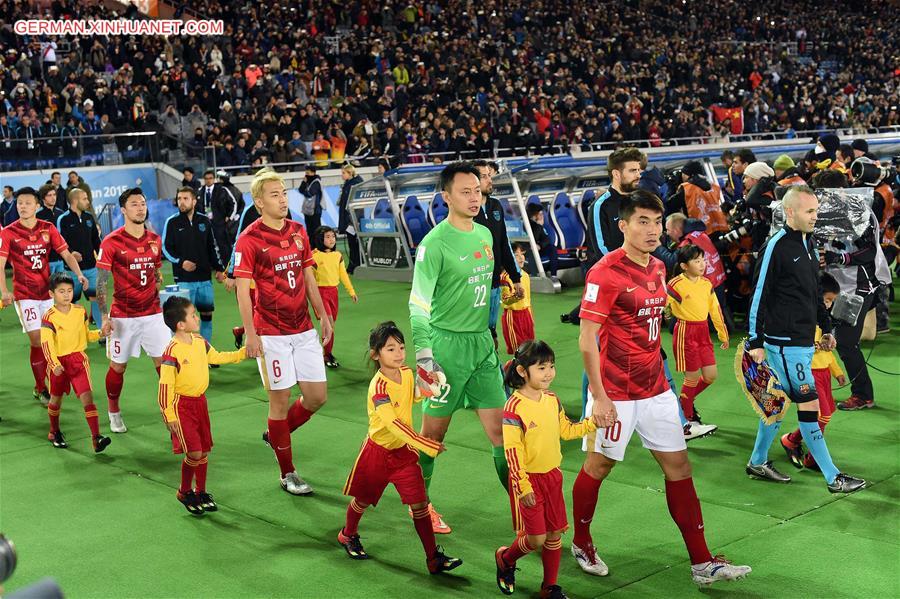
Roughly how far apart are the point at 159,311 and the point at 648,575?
5130mm

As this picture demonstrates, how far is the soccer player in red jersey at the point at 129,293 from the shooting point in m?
8.66

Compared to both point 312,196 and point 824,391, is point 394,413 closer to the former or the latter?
point 824,391

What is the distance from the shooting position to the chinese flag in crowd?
33.8 metres

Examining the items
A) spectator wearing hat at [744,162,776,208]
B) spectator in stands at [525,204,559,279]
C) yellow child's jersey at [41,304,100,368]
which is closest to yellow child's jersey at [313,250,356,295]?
yellow child's jersey at [41,304,100,368]

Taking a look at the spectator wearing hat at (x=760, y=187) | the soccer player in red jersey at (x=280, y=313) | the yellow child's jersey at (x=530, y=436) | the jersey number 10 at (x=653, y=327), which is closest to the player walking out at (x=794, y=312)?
the jersey number 10 at (x=653, y=327)

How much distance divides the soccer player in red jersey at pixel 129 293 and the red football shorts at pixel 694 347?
4.28 metres

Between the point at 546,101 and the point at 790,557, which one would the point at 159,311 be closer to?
the point at 790,557

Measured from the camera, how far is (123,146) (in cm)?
2283

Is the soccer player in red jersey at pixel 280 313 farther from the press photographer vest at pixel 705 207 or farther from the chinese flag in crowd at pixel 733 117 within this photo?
the chinese flag in crowd at pixel 733 117

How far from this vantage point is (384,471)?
5578 mm

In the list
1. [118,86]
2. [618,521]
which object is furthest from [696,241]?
[118,86]

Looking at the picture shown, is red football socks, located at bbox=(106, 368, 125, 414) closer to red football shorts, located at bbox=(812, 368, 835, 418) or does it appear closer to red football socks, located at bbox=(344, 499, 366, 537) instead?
red football socks, located at bbox=(344, 499, 366, 537)

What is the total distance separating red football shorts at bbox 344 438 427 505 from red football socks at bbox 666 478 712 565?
1.29 meters

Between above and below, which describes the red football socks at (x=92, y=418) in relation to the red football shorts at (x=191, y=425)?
below
